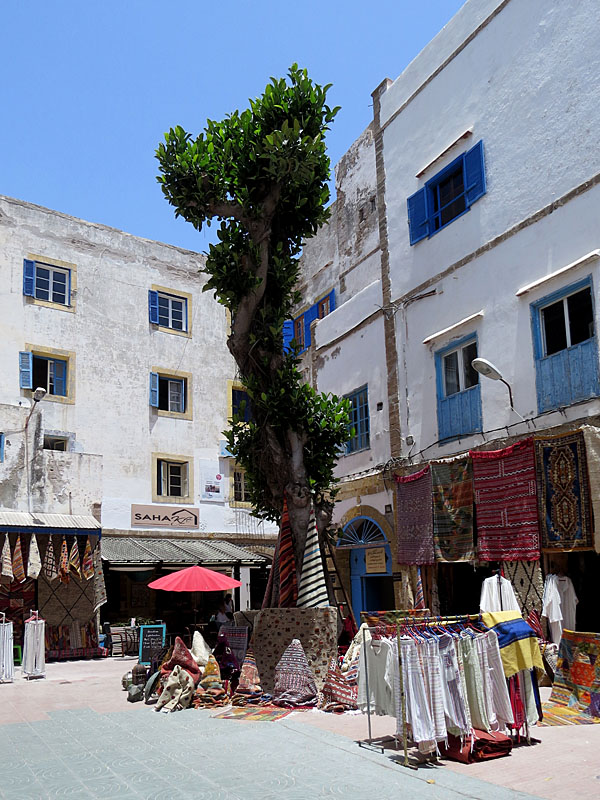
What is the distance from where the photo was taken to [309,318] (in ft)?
72.9

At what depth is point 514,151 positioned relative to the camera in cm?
1335

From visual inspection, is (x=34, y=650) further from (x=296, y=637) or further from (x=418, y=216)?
(x=418, y=216)

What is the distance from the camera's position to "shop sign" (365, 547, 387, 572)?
16391 mm

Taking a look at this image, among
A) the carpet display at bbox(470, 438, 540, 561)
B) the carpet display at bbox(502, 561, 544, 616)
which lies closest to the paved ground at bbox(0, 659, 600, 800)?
the carpet display at bbox(502, 561, 544, 616)

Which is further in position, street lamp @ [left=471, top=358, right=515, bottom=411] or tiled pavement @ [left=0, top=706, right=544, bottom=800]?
street lamp @ [left=471, top=358, right=515, bottom=411]

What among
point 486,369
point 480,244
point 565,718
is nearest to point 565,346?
point 486,369

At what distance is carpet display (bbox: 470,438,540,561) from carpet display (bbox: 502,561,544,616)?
19cm

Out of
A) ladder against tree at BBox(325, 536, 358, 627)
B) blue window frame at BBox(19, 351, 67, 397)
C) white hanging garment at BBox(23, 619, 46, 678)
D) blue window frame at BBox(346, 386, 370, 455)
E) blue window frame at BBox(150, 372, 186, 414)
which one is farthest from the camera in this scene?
blue window frame at BBox(150, 372, 186, 414)

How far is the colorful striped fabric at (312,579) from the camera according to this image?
11.8 metres

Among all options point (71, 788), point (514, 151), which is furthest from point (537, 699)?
point (514, 151)

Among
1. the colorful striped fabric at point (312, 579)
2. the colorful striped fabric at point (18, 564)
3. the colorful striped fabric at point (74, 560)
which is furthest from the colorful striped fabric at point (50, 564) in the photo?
the colorful striped fabric at point (312, 579)

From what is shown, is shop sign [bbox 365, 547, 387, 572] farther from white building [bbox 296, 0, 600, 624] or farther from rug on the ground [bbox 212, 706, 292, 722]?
rug on the ground [bbox 212, 706, 292, 722]

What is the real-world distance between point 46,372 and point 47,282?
2853 millimetres

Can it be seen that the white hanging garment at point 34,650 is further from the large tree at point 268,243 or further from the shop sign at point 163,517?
the shop sign at point 163,517
